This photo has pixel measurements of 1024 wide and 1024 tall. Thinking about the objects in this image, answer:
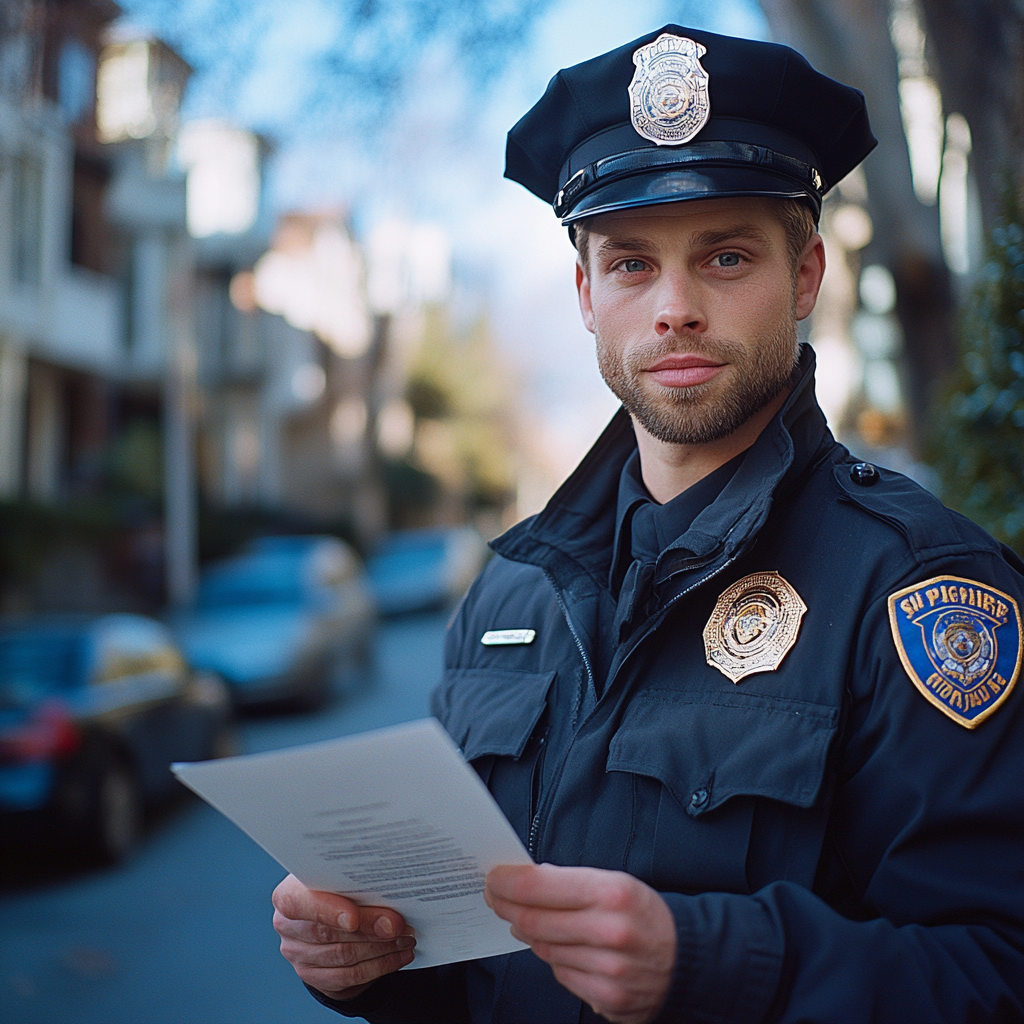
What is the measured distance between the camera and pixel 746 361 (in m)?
1.73

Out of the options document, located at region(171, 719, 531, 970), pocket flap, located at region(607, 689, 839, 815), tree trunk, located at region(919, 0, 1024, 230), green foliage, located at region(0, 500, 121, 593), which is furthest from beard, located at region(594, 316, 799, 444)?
green foliage, located at region(0, 500, 121, 593)

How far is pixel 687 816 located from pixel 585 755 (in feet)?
0.65

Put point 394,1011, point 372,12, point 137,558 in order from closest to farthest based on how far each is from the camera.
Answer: point 394,1011 < point 372,12 < point 137,558

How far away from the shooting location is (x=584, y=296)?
2020 mm

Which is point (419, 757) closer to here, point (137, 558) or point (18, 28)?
point (18, 28)

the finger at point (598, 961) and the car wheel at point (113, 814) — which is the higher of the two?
the finger at point (598, 961)

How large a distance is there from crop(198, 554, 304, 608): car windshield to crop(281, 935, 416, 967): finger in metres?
10.9

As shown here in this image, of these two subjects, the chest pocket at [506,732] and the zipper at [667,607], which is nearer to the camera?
the zipper at [667,607]

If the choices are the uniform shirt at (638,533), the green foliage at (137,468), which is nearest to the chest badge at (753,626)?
the uniform shirt at (638,533)

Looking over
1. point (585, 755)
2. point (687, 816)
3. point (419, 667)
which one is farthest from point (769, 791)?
point (419, 667)

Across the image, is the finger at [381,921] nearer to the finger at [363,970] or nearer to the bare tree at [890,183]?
the finger at [363,970]

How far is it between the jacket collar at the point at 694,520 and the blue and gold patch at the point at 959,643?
25 centimetres

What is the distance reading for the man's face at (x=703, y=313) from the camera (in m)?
1.73

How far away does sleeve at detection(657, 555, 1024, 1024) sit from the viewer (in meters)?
1.27
